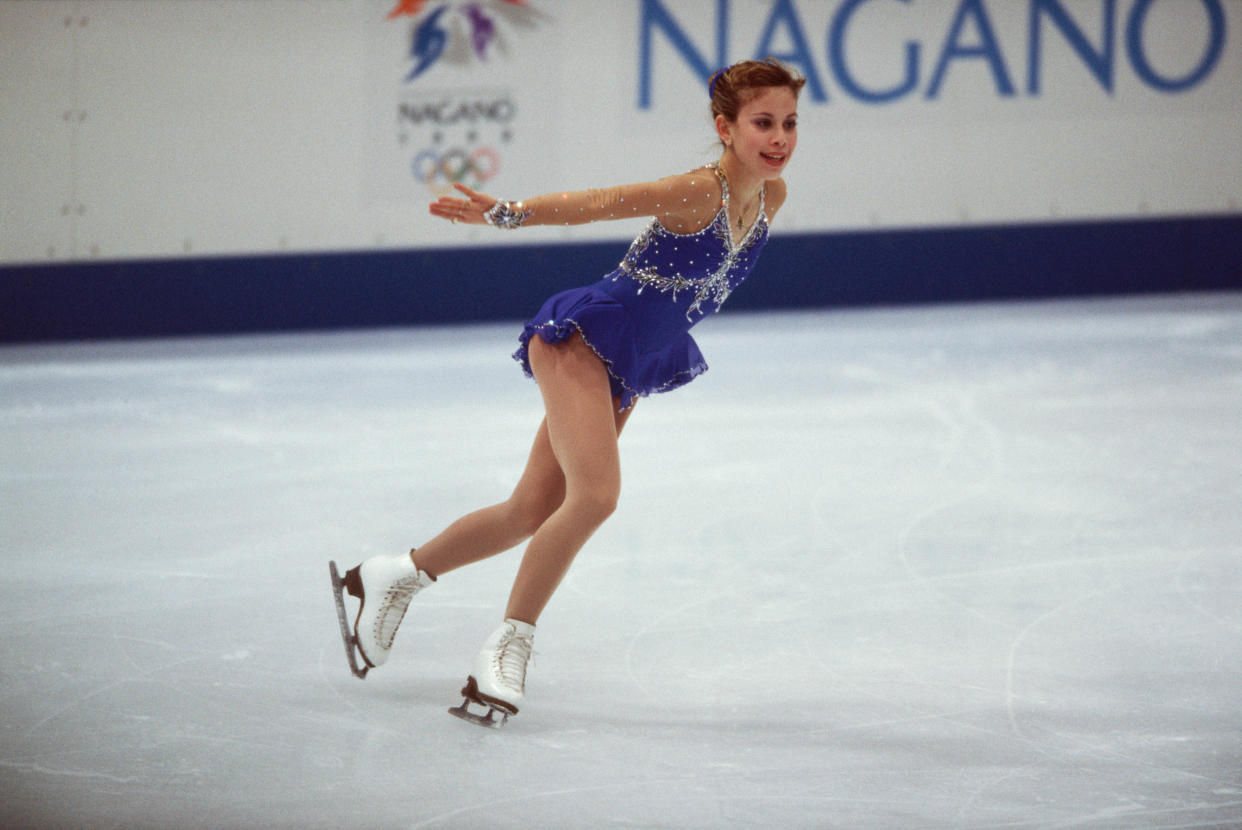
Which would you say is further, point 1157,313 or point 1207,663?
point 1157,313

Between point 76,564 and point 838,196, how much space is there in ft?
17.9

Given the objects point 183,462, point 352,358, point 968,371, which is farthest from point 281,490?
point 968,371

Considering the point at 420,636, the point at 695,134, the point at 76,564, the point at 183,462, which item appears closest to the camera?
the point at 420,636

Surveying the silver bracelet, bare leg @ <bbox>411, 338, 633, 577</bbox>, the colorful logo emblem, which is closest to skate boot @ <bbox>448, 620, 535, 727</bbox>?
bare leg @ <bbox>411, 338, 633, 577</bbox>

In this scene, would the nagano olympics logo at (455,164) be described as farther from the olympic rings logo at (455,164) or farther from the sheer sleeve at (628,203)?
the sheer sleeve at (628,203)

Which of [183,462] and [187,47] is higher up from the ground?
[187,47]

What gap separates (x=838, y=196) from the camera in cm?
800

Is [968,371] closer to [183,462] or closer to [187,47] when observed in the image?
[183,462]

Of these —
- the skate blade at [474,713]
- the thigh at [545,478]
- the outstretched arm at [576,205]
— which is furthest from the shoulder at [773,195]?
the skate blade at [474,713]

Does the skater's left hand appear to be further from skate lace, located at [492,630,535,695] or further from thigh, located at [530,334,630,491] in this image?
skate lace, located at [492,630,535,695]

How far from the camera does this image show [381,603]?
8.71 feet

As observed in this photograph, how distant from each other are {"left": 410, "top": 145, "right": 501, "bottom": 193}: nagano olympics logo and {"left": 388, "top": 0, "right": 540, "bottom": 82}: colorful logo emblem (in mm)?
425

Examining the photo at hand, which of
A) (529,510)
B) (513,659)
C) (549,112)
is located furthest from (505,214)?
(549,112)

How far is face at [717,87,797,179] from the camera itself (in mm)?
2457
